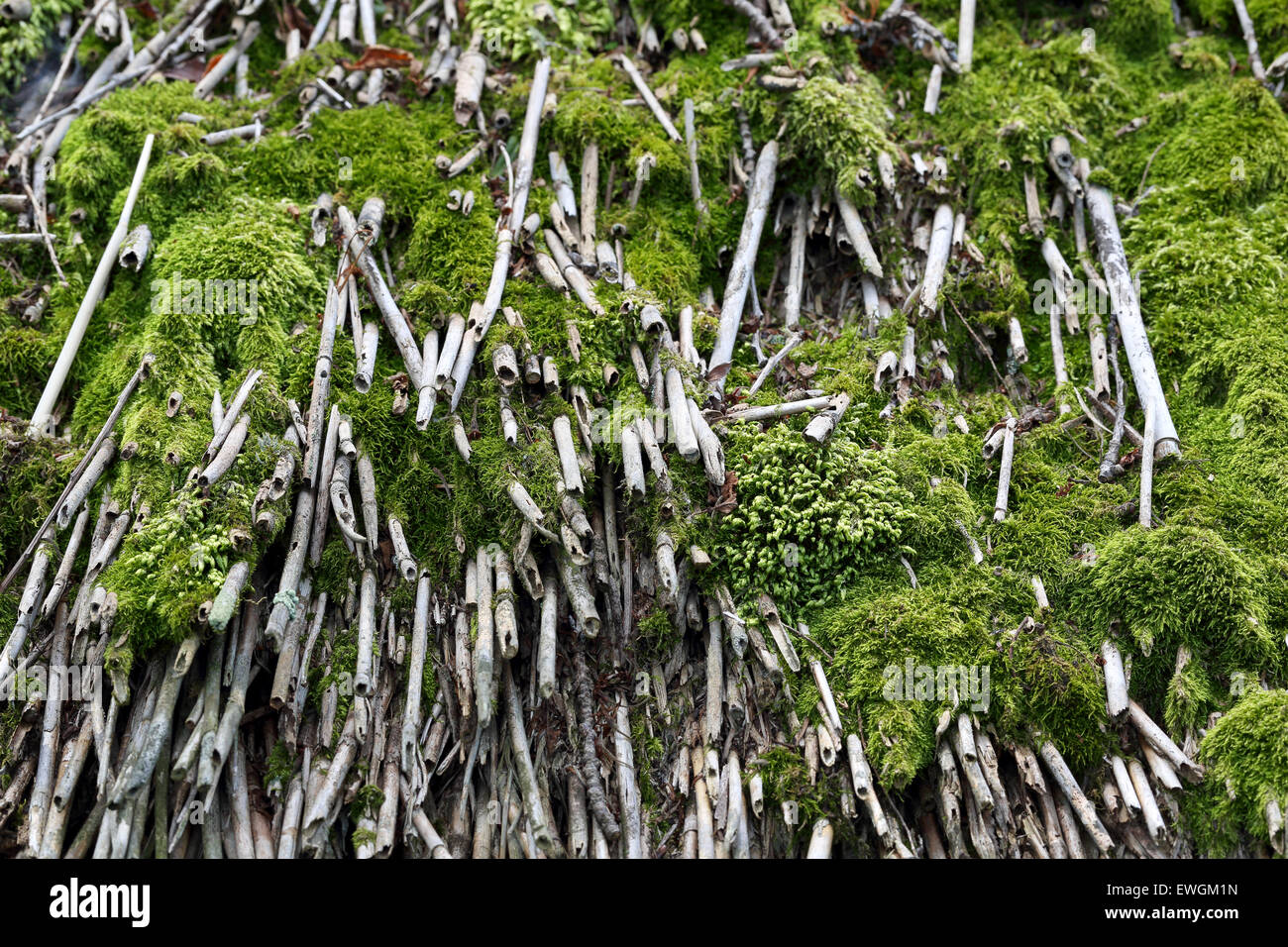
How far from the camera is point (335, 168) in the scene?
21.6 feet

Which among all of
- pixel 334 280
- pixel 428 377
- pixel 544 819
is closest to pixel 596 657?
pixel 544 819

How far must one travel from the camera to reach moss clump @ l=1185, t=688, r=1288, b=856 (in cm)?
432

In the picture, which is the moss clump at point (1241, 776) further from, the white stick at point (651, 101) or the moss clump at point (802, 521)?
the white stick at point (651, 101)

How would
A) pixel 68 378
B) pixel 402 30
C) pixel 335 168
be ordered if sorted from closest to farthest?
pixel 68 378, pixel 335 168, pixel 402 30

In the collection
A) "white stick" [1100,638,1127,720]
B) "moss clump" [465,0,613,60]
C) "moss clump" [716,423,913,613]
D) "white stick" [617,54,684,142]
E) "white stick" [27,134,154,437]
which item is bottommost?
"white stick" [1100,638,1127,720]

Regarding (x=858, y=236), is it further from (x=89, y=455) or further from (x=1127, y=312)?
(x=89, y=455)

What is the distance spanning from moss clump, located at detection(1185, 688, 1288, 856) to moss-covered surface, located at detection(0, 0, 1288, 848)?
1 centimetres

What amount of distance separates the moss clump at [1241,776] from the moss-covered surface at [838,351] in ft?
0.05

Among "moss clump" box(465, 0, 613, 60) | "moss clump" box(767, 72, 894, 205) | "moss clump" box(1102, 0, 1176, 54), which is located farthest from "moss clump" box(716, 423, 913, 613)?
"moss clump" box(1102, 0, 1176, 54)

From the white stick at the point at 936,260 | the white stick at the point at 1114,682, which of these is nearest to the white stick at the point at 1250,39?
the white stick at the point at 936,260

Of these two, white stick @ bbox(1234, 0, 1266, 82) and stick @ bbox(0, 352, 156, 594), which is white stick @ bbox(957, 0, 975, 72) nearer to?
white stick @ bbox(1234, 0, 1266, 82)

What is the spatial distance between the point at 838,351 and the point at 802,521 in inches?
56.8
